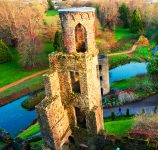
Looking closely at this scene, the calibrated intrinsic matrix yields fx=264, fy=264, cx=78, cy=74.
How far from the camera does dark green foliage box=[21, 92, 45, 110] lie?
35750mm

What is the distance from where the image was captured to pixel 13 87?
39906 millimetres

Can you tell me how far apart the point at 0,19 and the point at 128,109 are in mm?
36509

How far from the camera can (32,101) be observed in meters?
36.2

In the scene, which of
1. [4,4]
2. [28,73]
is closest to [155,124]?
[28,73]

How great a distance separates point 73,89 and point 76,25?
472 centimetres

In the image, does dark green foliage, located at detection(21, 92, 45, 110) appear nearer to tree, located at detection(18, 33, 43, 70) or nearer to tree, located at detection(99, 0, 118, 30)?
tree, located at detection(18, 33, 43, 70)

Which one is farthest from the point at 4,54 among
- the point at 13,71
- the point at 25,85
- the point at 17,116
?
the point at 17,116

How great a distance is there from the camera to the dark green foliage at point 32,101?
3575 cm

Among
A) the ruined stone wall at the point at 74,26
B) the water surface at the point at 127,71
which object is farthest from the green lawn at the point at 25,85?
the ruined stone wall at the point at 74,26

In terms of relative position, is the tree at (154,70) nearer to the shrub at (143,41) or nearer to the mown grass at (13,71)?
the mown grass at (13,71)

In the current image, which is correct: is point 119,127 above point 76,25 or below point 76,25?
below

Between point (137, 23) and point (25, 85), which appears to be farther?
point (137, 23)

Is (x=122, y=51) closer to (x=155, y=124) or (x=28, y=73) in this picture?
(x=28, y=73)

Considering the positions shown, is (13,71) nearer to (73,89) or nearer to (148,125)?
(73,89)
